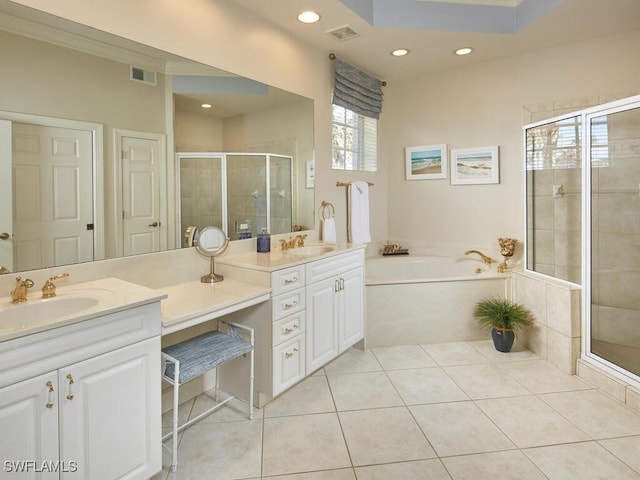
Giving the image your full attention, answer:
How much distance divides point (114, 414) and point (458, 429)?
1.68 m

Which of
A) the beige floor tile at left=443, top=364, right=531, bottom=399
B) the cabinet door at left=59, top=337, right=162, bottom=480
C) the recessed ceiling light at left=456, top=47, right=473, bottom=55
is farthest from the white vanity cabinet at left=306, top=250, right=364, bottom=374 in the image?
the recessed ceiling light at left=456, top=47, right=473, bottom=55

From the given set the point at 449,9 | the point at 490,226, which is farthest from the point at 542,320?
the point at 449,9

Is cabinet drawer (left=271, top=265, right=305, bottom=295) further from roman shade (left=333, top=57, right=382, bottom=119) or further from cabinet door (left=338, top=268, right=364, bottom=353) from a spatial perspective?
roman shade (left=333, top=57, right=382, bottom=119)

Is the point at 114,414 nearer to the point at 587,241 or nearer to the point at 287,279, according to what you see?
the point at 287,279

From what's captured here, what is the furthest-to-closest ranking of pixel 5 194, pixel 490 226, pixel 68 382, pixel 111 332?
pixel 490 226
pixel 5 194
pixel 111 332
pixel 68 382

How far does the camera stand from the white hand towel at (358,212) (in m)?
3.52

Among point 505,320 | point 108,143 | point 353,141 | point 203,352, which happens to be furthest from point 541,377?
point 108,143

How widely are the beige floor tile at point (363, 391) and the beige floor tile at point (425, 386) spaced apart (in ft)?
0.21

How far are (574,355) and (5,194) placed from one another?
11.2ft

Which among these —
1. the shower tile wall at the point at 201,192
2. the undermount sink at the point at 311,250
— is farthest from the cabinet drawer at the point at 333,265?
the shower tile wall at the point at 201,192

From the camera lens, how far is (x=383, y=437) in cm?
197

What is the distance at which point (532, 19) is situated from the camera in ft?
9.22

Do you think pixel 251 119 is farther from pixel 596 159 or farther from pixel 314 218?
pixel 596 159

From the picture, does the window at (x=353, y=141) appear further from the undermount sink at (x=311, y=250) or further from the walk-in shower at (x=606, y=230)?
the walk-in shower at (x=606, y=230)
